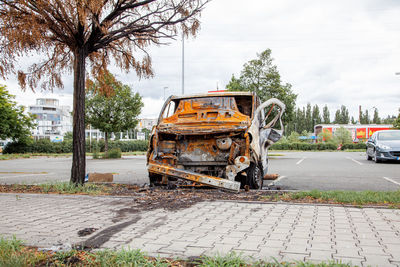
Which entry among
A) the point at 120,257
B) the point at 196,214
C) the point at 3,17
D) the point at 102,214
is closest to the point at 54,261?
the point at 120,257

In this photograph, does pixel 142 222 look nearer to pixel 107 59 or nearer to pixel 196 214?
pixel 196 214

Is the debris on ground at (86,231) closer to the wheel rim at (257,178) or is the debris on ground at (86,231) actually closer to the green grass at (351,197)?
the green grass at (351,197)

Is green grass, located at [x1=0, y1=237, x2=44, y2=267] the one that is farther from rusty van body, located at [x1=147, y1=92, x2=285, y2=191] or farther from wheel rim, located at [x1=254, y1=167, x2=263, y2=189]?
wheel rim, located at [x1=254, y1=167, x2=263, y2=189]

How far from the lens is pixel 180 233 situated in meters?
3.93

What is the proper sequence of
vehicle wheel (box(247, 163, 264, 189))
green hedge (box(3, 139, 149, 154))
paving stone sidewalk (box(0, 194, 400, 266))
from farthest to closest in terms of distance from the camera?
1. green hedge (box(3, 139, 149, 154))
2. vehicle wheel (box(247, 163, 264, 189))
3. paving stone sidewalk (box(0, 194, 400, 266))

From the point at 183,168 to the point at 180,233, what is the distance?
133 inches

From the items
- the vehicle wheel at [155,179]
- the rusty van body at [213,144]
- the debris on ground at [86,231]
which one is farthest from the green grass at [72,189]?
the debris on ground at [86,231]

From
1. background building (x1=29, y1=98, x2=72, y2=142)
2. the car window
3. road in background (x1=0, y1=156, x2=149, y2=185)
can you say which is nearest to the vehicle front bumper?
road in background (x1=0, y1=156, x2=149, y2=185)

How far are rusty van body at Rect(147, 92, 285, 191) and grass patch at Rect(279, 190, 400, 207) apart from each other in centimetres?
111

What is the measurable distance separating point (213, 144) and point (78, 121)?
10.2 feet

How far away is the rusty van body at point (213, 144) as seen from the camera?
6.73 m

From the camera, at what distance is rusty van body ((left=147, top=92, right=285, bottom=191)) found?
6.73 metres

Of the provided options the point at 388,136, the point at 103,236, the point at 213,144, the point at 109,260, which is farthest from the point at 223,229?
the point at 388,136

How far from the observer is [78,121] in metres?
7.62
